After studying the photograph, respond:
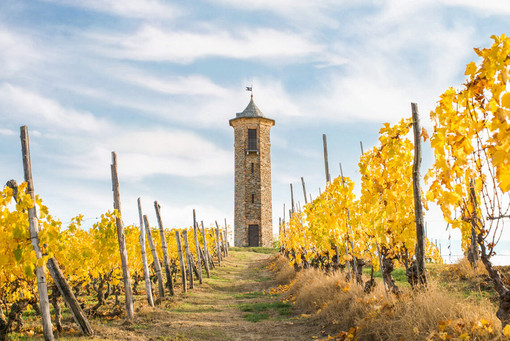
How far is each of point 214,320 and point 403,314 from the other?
4.51 meters

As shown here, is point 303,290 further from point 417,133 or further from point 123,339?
point 417,133

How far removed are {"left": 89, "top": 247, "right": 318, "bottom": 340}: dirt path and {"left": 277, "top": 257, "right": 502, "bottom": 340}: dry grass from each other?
62 centimetres

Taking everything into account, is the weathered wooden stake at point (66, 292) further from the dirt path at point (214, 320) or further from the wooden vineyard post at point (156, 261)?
the wooden vineyard post at point (156, 261)

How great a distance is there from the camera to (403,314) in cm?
534

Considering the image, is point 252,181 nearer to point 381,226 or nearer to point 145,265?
point 145,265

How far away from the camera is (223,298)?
38.9 ft

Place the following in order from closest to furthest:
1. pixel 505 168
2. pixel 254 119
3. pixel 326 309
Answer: pixel 505 168
pixel 326 309
pixel 254 119

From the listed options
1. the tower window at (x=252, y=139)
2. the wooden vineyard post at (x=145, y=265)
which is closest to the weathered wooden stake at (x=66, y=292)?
the wooden vineyard post at (x=145, y=265)

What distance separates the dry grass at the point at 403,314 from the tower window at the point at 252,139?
989 inches

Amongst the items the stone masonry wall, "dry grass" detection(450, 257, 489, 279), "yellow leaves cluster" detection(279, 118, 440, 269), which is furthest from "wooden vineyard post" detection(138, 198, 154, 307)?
the stone masonry wall

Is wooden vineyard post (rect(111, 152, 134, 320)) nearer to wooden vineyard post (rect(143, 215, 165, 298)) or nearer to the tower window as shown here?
wooden vineyard post (rect(143, 215, 165, 298))

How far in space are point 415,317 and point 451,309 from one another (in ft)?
1.54

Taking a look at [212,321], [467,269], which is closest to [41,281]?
[212,321]

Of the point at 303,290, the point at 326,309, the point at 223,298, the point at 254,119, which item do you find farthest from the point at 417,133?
the point at 254,119
